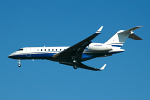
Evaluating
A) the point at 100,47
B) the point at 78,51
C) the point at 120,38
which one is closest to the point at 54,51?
the point at 78,51

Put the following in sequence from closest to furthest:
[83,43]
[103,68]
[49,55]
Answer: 1. [83,43]
2. [49,55]
3. [103,68]

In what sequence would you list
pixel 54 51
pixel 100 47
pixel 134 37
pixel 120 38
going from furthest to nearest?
pixel 54 51 < pixel 120 38 < pixel 134 37 < pixel 100 47

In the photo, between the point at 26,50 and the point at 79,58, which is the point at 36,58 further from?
the point at 79,58

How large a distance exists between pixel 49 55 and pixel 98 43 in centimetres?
629

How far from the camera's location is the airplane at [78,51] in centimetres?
Result: 4462

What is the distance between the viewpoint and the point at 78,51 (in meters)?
45.2

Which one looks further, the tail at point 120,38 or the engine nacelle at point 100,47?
the tail at point 120,38

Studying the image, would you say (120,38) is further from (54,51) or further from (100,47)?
(54,51)

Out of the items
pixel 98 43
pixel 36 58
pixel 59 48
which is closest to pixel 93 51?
pixel 98 43

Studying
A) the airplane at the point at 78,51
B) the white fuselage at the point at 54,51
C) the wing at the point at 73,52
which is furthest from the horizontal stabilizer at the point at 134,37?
the wing at the point at 73,52

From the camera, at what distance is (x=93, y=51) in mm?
45125

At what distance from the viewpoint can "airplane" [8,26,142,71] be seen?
44625 mm

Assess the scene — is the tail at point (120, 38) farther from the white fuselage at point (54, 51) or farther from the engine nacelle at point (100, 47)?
the engine nacelle at point (100, 47)

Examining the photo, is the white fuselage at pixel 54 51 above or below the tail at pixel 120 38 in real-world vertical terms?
below
